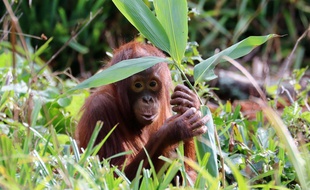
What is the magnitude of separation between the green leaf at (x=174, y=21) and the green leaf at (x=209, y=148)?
0.32m

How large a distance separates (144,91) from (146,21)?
2.40ft

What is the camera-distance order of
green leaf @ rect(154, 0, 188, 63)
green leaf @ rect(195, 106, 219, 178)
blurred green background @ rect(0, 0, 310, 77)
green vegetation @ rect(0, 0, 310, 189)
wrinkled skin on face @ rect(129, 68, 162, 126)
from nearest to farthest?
1. green vegetation @ rect(0, 0, 310, 189)
2. green leaf @ rect(195, 106, 219, 178)
3. green leaf @ rect(154, 0, 188, 63)
4. wrinkled skin on face @ rect(129, 68, 162, 126)
5. blurred green background @ rect(0, 0, 310, 77)

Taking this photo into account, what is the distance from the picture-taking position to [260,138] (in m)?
4.05

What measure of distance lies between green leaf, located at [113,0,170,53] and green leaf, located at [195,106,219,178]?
368 mm

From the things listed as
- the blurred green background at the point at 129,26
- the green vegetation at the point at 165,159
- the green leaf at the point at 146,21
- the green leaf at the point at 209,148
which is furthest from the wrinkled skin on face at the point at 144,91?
the blurred green background at the point at 129,26

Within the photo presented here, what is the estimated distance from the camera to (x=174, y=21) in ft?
11.2

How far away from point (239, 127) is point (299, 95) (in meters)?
0.64

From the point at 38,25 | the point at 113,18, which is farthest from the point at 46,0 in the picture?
the point at 113,18

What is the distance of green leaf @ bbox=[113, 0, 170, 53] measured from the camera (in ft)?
11.2

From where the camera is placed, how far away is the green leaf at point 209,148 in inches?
129

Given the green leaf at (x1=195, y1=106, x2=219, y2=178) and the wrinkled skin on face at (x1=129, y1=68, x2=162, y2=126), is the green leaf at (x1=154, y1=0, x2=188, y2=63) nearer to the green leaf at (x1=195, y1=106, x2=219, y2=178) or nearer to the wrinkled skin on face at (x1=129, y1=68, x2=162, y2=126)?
the green leaf at (x1=195, y1=106, x2=219, y2=178)

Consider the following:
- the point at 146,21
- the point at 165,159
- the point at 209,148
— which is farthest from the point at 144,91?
the point at 165,159

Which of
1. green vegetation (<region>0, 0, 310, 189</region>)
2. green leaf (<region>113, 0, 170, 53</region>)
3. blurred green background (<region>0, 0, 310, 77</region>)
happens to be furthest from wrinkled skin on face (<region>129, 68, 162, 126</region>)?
blurred green background (<region>0, 0, 310, 77</region>)

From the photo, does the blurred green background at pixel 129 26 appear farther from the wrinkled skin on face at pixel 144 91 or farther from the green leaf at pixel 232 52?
the green leaf at pixel 232 52
